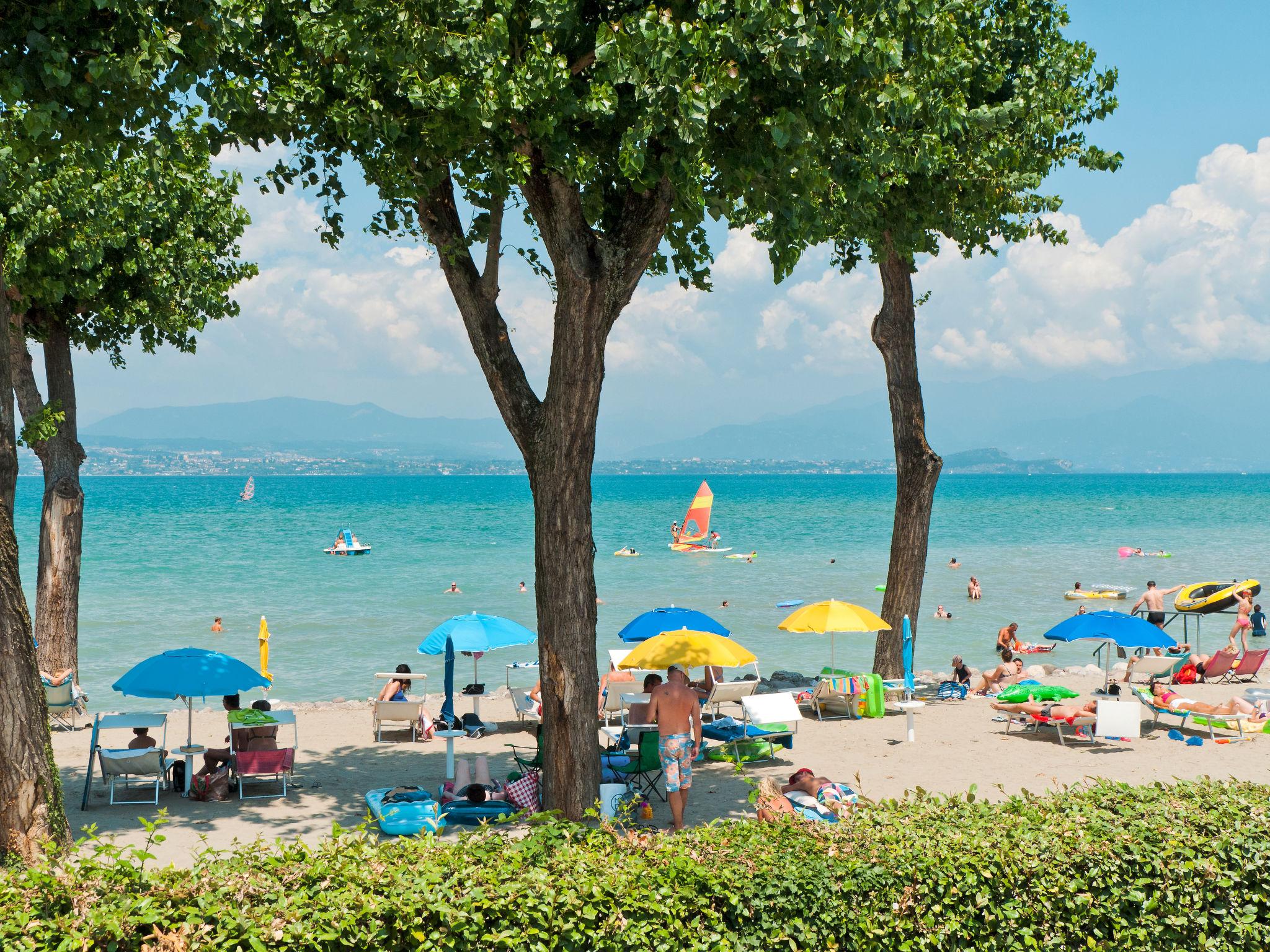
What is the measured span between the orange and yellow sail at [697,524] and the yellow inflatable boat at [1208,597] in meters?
33.5

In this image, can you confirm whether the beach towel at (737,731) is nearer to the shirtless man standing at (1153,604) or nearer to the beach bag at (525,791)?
the beach bag at (525,791)

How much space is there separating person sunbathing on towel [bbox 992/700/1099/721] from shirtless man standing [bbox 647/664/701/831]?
568 cm

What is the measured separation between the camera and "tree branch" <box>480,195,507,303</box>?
946 centimetres

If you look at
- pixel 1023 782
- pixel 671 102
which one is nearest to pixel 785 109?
pixel 671 102

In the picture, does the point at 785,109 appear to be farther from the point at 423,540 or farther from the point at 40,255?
the point at 423,540

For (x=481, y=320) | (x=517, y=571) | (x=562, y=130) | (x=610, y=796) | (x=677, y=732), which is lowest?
(x=517, y=571)

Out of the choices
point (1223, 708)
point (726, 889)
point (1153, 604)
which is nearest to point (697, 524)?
point (1153, 604)

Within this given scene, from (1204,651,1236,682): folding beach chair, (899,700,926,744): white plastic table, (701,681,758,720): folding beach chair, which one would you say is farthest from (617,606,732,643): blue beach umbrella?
(1204,651,1236,682): folding beach chair

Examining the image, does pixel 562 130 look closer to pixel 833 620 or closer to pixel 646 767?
pixel 646 767

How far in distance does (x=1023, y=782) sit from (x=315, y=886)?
8648 millimetres

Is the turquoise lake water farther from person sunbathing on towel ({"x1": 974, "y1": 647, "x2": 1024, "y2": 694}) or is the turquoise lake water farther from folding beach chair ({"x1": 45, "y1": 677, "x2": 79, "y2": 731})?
person sunbathing on towel ({"x1": 974, "y1": 647, "x2": 1024, "y2": 694})

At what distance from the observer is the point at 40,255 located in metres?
12.7

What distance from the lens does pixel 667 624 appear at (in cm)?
1449

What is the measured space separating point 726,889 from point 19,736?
5.61m
